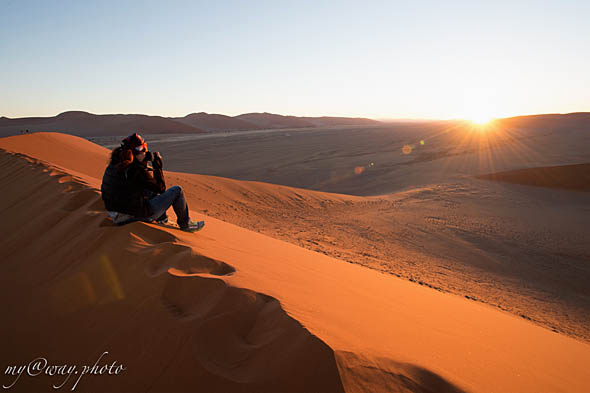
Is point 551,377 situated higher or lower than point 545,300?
higher

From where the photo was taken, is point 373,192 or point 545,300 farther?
point 373,192

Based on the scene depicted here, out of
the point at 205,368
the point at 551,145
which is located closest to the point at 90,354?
the point at 205,368

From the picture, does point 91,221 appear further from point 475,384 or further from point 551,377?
point 551,377

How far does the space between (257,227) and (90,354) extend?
16.1 feet

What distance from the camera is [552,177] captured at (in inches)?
474

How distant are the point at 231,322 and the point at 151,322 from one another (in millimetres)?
478

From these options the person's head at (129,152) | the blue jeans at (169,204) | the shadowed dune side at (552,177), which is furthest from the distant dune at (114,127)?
the person's head at (129,152)

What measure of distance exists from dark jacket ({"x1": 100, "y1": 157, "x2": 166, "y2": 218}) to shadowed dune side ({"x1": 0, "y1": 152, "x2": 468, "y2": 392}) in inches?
8.1

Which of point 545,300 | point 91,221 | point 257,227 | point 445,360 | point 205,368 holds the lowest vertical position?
point 545,300

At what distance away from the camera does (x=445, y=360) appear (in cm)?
179

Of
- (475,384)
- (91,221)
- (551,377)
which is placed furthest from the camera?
(91,221)

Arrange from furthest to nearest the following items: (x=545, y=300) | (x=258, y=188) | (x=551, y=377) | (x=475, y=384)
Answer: (x=258, y=188)
(x=545, y=300)
(x=551, y=377)
(x=475, y=384)

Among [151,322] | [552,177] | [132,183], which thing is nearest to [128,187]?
[132,183]

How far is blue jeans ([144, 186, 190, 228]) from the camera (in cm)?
348
